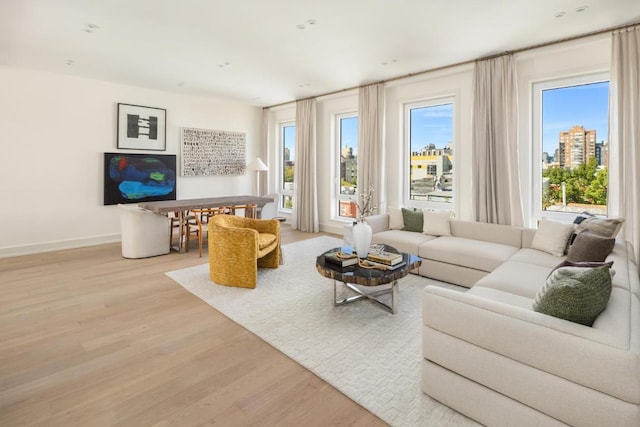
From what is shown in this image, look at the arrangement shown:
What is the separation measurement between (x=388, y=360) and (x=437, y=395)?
1.59 feet

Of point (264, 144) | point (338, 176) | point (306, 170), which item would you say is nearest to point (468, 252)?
point (338, 176)

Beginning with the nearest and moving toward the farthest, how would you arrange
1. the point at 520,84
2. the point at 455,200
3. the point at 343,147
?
1. the point at 520,84
2. the point at 455,200
3. the point at 343,147

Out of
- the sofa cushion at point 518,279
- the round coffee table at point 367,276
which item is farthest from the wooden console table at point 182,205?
the sofa cushion at point 518,279

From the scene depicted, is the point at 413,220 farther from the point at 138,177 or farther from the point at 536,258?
the point at 138,177

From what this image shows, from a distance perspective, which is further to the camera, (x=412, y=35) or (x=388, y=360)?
(x=412, y=35)

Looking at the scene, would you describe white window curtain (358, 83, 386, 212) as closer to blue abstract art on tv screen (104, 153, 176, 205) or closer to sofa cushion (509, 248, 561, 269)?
sofa cushion (509, 248, 561, 269)

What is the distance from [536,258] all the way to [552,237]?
1.24 ft

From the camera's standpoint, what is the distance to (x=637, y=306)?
1.84 metres

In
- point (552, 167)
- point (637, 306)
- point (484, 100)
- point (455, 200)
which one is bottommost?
point (637, 306)

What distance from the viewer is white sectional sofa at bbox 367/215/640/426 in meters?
1.38

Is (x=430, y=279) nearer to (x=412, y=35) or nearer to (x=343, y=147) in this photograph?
(x=412, y=35)

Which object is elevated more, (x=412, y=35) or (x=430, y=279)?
(x=412, y=35)

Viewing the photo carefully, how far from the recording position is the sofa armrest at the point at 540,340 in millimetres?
1366

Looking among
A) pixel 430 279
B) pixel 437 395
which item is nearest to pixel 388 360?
pixel 437 395
